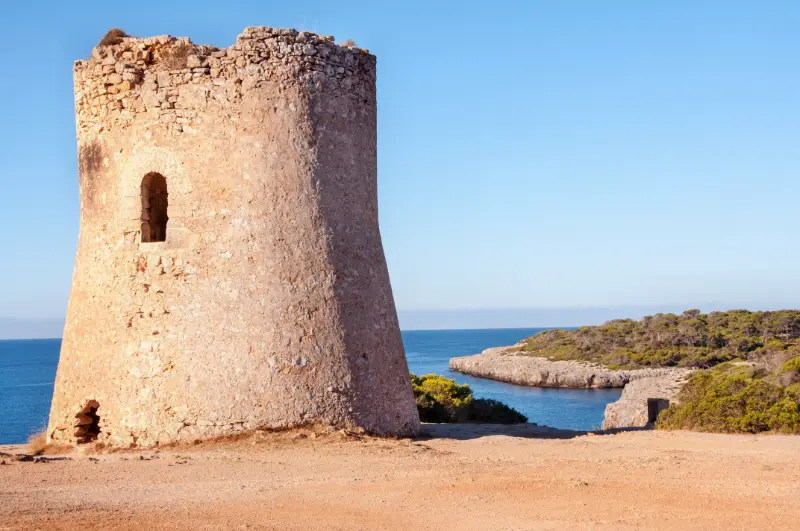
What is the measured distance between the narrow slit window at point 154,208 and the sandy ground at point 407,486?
9.28 feet

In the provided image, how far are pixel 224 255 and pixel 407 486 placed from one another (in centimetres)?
394

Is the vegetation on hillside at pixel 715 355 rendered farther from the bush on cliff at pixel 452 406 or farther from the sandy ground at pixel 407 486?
the bush on cliff at pixel 452 406

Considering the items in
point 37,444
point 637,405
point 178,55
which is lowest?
point 637,405

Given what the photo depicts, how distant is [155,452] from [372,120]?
16.6ft

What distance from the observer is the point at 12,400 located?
4909cm

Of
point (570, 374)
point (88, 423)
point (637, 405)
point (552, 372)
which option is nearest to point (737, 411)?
point (88, 423)

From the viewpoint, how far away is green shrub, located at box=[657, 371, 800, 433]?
12.6 meters

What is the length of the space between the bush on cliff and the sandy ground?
5.70 m

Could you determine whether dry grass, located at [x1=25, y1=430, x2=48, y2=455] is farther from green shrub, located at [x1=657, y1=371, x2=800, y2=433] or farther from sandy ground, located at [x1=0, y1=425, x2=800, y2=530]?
green shrub, located at [x1=657, y1=371, x2=800, y2=433]

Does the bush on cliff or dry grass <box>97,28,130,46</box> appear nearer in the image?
dry grass <box>97,28,130,46</box>

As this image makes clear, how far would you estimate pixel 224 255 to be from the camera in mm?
9773

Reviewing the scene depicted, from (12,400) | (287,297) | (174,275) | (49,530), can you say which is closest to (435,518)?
(49,530)

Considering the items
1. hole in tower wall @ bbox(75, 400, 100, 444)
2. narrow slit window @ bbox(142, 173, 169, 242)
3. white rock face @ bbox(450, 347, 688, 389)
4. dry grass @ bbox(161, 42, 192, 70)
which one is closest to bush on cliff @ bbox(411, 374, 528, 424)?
narrow slit window @ bbox(142, 173, 169, 242)

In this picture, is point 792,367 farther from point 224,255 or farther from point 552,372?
point 552,372
